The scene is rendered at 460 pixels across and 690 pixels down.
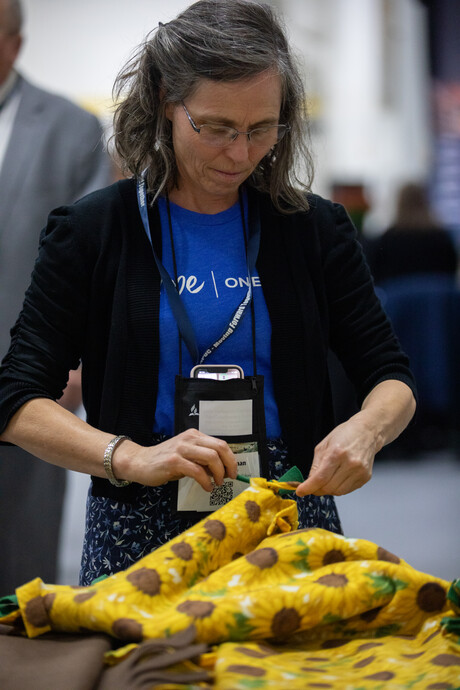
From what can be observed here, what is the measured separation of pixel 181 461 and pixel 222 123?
542 mm

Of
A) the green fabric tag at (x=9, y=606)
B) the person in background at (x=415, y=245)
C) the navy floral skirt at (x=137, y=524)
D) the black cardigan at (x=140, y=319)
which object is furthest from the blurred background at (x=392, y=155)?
the green fabric tag at (x=9, y=606)

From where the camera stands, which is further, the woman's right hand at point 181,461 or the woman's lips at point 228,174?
the woman's lips at point 228,174

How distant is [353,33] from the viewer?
779 cm

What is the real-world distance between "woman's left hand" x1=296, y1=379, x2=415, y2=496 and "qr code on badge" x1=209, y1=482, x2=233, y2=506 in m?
0.16

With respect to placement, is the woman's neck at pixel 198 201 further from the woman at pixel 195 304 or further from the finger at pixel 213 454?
the finger at pixel 213 454

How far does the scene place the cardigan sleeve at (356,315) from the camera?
5.25 ft

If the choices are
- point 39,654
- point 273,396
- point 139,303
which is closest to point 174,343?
point 139,303

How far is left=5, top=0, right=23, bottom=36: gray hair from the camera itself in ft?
8.50

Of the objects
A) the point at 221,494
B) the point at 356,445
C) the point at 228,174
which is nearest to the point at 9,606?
the point at 221,494

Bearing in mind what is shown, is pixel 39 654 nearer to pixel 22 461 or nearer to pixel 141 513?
pixel 141 513

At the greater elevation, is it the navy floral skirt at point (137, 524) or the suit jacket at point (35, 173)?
the suit jacket at point (35, 173)

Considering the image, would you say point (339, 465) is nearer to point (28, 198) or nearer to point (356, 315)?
point (356, 315)

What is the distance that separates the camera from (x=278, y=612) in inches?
40.8

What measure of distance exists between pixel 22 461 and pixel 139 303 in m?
1.23
